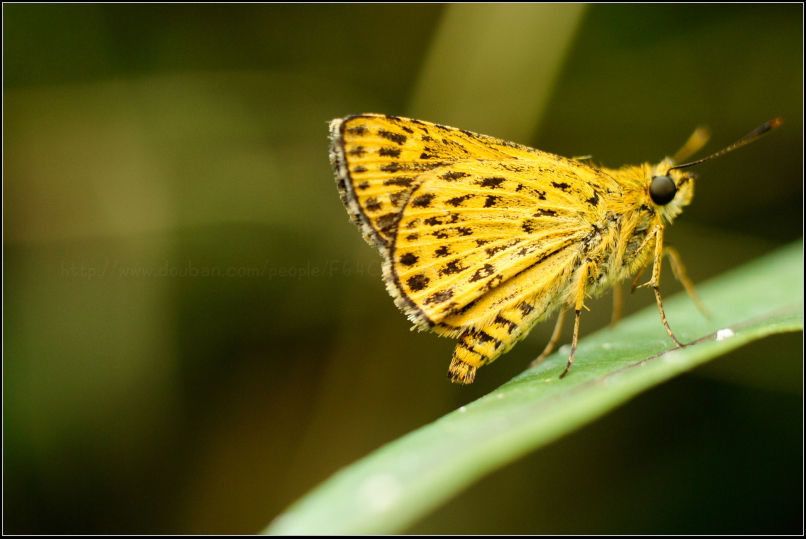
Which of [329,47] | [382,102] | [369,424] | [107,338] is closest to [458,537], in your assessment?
[369,424]

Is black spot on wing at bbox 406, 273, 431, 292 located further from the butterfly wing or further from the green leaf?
the green leaf

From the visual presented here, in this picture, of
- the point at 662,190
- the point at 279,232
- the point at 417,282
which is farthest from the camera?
the point at 279,232

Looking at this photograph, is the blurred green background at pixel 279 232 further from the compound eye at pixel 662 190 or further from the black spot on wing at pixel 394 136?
the black spot on wing at pixel 394 136

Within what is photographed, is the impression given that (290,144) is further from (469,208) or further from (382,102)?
(469,208)

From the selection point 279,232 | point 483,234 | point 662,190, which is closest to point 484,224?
point 483,234

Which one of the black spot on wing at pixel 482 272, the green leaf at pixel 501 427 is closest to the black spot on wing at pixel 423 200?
the black spot on wing at pixel 482 272

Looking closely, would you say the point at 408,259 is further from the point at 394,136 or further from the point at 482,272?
the point at 394,136

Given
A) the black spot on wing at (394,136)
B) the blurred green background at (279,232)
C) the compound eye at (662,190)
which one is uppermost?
the compound eye at (662,190)
